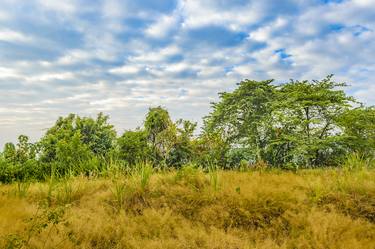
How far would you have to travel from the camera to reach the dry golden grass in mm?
4465

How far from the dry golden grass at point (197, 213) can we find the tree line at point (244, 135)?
634cm

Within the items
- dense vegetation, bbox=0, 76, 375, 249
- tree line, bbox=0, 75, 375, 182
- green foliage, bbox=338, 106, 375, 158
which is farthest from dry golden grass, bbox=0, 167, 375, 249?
green foliage, bbox=338, 106, 375, 158

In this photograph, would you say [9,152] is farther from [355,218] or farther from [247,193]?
[355,218]

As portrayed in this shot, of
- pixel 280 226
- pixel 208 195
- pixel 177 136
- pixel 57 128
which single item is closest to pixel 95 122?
pixel 57 128

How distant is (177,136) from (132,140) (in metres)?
2.66

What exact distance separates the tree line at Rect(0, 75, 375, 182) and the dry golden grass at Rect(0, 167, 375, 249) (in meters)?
6.34

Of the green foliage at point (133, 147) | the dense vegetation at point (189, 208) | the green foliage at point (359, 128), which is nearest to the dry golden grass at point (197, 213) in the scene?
the dense vegetation at point (189, 208)

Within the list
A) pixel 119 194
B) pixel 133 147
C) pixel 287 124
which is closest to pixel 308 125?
pixel 287 124

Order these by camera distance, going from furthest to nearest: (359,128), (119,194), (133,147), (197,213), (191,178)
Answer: (133,147) → (359,128) → (191,178) → (119,194) → (197,213)

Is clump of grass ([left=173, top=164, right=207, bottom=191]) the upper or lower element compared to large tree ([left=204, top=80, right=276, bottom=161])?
lower

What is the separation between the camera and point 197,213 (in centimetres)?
550

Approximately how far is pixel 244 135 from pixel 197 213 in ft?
43.0

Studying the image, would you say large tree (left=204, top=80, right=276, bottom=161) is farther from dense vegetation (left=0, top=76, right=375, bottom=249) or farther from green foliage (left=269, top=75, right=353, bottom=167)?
dense vegetation (left=0, top=76, right=375, bottom=249)

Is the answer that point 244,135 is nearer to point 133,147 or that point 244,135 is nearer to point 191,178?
point 133,147
